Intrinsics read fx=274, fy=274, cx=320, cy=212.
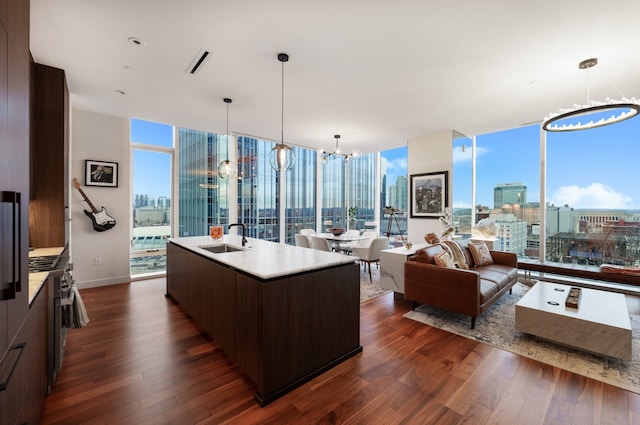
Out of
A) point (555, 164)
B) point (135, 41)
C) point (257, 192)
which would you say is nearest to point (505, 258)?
point (555, 164)

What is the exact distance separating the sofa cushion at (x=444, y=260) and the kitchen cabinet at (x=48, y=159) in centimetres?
435

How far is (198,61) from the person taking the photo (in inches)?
114

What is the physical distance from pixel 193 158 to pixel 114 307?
3142 mm

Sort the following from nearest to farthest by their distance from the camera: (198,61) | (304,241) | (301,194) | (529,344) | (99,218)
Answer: (529,344)
(198,61)
(99,218)
(304,241)
(301,194)

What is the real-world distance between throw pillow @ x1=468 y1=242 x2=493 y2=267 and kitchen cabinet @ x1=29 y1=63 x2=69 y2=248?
5.35m

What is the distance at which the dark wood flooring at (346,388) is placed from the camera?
5.86 ft

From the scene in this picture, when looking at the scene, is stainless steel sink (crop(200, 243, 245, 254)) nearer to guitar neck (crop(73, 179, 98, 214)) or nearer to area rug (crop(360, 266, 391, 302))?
area rug (crop(360, 266, 391, 302))

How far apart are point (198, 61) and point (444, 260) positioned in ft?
11.9

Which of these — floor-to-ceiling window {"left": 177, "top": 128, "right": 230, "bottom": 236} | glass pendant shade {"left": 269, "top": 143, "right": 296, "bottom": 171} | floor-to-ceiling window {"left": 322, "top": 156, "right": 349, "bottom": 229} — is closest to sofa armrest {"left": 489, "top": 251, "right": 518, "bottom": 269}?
glass pendant shade {"left": 269, "top": 143, "right": 296, "bottom": 171}

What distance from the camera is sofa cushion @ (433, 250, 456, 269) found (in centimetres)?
338

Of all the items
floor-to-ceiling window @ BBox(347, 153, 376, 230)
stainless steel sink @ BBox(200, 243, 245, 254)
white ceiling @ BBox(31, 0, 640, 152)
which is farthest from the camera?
floor-to-ceiling window @ BBox(347, 153, 376, 230)

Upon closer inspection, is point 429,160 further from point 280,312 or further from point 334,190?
point 280,312

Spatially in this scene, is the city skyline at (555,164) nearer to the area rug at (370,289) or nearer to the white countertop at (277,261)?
the area rug at (370,289)

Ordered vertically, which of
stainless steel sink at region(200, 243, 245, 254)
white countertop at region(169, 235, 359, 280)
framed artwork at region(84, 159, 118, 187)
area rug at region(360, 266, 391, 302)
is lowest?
area rug at region(360, 266, 391, 302)
